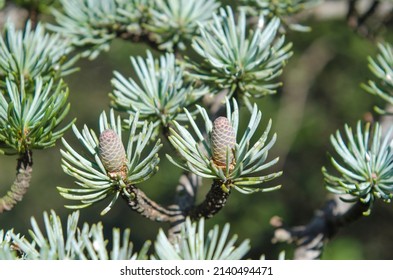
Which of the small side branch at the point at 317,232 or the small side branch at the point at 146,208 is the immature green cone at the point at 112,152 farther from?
the small side branch at the point at 317,232

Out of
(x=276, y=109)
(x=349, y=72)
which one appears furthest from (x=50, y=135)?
(x=349, y=72)

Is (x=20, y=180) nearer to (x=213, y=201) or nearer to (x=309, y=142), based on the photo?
(x=213, y=201)

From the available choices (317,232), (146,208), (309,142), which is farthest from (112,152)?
(309,142)

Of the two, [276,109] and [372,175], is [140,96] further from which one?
[276,109]

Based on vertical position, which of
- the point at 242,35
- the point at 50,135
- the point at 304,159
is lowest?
the point at 304,159

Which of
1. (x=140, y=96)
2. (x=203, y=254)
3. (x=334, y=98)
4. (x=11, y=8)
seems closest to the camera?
(x=203, y=254)

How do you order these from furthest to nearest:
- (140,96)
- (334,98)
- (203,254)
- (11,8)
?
1. (334,98)
2. (11,8)
3. (140,96)
4. (203,254)

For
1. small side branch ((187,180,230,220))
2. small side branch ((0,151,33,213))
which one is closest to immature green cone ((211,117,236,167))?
small side branch ((187,180,230,220))

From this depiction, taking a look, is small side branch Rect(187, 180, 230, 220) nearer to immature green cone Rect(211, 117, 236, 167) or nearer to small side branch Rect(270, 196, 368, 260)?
immature green cone Rect(211, 117, 236, 167)
